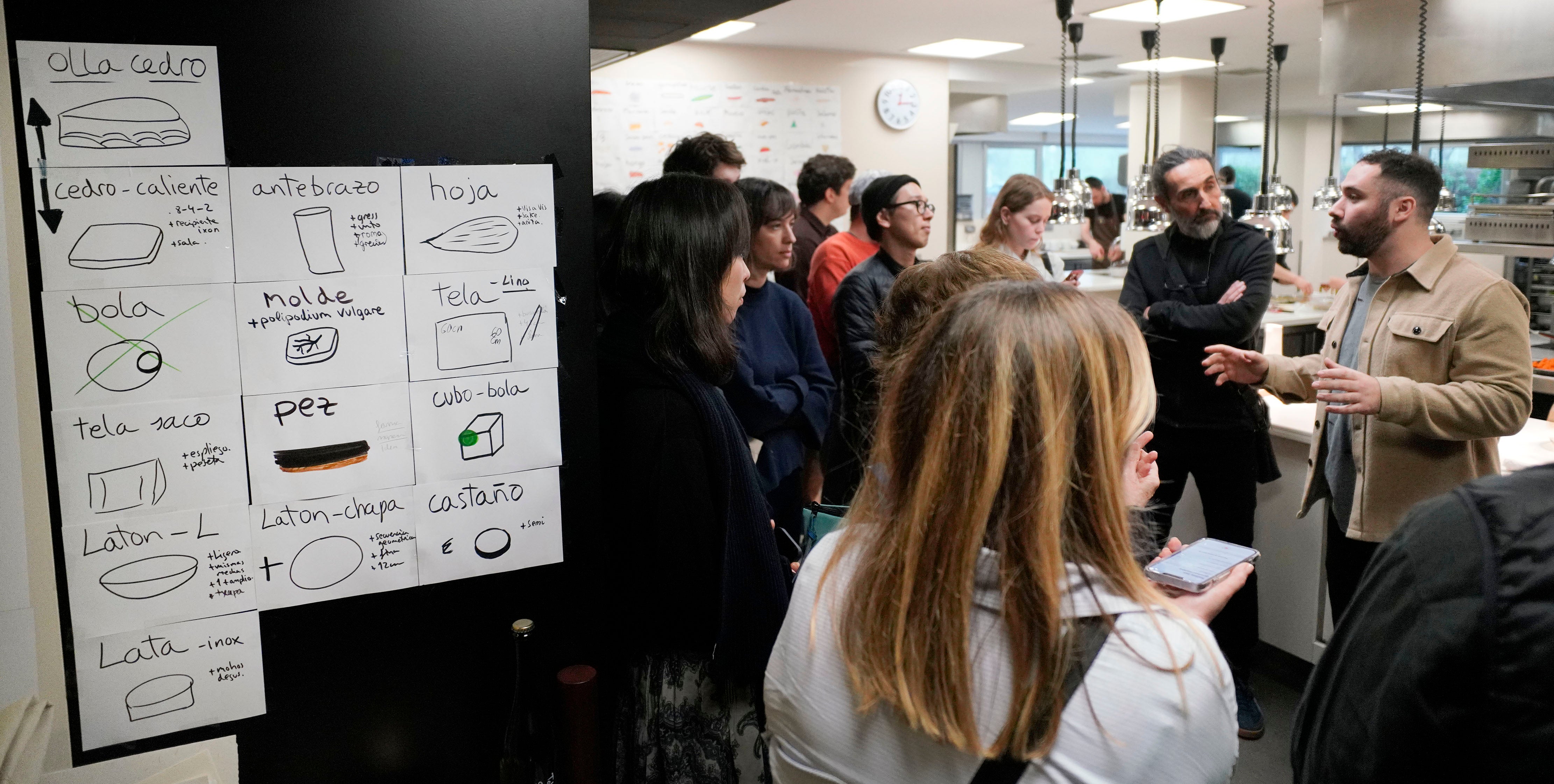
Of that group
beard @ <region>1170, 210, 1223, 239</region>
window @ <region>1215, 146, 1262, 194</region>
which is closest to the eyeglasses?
beard @ <region>1170, 210, 1223, 239</region>

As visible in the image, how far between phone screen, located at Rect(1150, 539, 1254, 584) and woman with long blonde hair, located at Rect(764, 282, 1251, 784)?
420mm

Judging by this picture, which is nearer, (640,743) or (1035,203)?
(640,743)

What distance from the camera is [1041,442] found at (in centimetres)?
89

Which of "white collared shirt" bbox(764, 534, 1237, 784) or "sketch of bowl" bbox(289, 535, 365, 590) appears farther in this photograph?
"sketch of bowl" bbox(289, 535, 365, 590)

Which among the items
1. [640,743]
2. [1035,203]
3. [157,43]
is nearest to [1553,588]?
[640,743]

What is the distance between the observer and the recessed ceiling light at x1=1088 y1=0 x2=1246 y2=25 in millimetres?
4988

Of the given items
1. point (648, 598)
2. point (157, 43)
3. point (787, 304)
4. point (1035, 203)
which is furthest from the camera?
point (1035, 203)

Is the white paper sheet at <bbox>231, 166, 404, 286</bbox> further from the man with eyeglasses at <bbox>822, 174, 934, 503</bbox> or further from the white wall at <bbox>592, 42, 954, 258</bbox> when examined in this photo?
the white wall at <bbox>592, 42, 954, 258</bbox>

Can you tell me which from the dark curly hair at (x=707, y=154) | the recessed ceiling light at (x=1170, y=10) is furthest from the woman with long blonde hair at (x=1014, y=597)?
the recessed ceiling light at (x=1170, y=10)

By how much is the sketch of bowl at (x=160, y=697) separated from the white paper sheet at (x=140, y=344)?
498 millimetres

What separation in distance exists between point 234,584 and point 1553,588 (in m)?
1.86

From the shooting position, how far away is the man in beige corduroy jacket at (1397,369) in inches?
88.7

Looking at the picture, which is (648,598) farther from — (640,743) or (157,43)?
(157,43)

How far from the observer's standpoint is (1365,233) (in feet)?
8.01
